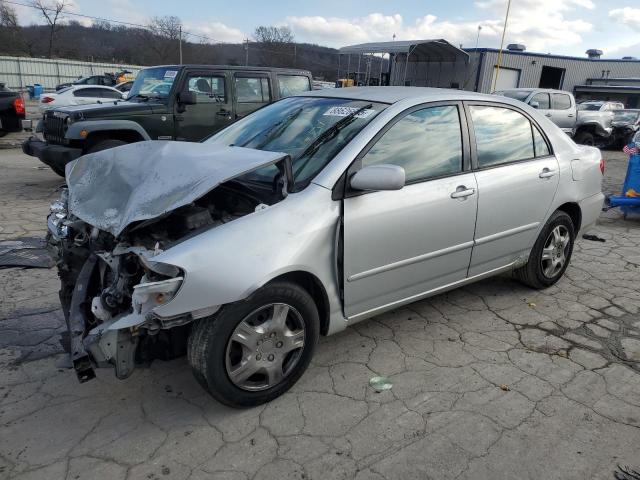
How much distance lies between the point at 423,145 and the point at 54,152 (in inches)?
229

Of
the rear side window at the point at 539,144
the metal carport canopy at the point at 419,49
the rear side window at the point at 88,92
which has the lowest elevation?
the rear side window at the point at 88,92

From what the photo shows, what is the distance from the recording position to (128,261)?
2.44 m

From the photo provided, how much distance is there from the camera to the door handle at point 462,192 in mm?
3242

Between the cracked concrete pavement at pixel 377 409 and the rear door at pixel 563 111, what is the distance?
1283 cm

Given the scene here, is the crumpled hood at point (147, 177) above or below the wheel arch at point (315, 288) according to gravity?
above

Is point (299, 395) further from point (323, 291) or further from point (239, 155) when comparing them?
point (239, 155)

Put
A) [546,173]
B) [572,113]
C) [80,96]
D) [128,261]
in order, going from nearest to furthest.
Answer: [128,261] → [546,173] → [572,113] → [80,96]

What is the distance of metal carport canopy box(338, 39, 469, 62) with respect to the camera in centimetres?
2428

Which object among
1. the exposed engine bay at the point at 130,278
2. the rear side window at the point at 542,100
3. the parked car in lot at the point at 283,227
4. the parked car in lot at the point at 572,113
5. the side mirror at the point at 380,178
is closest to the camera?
the exposed engine bay at the point at 130,278

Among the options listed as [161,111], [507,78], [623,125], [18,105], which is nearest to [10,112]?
[18,105]

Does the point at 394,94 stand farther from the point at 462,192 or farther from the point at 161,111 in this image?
the point at 161,111

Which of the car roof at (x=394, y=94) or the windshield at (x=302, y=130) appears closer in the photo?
the windshield at (x=302, y=130)

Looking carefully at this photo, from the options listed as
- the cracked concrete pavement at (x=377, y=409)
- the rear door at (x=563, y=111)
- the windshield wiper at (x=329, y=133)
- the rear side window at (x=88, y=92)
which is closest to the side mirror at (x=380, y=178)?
the windshield wiper at (x=329, y=133)

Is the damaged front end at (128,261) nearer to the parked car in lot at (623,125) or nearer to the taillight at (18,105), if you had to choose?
the taillight at (18,105)
